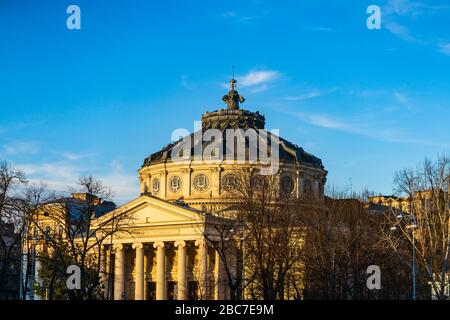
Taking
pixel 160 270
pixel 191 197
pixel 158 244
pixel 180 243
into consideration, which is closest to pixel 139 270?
pixel 160 270

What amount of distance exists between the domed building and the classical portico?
11 centimetres

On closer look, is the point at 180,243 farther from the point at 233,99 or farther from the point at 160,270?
the point at 233,99

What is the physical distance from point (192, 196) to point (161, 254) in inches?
661

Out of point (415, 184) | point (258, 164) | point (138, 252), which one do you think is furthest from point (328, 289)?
point (258, 164)

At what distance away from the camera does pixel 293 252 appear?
228 feet

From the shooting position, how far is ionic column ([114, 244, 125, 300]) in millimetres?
101500

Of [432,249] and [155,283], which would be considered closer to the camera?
[432,249]

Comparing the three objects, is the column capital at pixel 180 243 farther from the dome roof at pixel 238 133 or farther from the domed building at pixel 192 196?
the dome roof at pixel 238 133

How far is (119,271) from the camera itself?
102 meters

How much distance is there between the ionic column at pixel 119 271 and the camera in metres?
102

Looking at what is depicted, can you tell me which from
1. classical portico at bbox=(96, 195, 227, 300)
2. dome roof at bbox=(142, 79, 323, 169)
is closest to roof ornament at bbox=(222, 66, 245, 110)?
dome roof at bbox=(142, 79, 323, 169)

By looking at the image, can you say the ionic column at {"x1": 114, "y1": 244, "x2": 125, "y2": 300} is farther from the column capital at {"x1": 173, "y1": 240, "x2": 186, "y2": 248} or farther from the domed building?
the column capital at {"x1": 173, "y1": 240, "x2": 186, "y2": 248}
